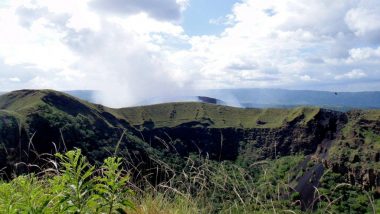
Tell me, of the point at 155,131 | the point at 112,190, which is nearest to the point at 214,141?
the point at 155,131

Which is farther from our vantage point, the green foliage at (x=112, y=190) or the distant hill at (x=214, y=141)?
the distant hill at (x=214, y=141)

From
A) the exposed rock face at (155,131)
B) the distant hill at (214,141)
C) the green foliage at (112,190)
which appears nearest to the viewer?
the green foliage at (112,190)

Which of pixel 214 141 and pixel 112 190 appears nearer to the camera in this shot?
pixel 112 190

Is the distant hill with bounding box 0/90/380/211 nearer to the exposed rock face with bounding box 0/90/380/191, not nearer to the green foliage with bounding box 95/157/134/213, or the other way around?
the exposed rock face with bounding box 0/90/380/191

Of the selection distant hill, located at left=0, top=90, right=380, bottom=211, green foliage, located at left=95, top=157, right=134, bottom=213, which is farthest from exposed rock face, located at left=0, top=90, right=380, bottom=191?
green foliage, located at left=95, top=157, right=134, bottom=213

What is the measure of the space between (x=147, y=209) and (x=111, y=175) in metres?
1.73

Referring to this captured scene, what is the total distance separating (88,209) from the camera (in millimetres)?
3668

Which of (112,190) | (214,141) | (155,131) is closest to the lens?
(112,190)

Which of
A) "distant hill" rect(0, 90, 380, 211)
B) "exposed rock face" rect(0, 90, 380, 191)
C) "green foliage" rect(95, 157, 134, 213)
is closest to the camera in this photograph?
"green foliage" rect(95, 157, 134, 213)

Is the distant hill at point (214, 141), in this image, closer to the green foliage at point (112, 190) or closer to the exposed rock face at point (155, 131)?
the exposed rock face at point (155, 131)

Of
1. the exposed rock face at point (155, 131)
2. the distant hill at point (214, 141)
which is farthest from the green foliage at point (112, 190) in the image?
the exposed rock face at point (155, 131)

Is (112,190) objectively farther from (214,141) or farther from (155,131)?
(214,141)

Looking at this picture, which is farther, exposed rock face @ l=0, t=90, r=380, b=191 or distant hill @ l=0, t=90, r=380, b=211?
exposed rock face @ l=0, t=90, r=380, b=191

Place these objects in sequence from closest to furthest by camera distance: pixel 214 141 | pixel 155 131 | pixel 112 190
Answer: pixel 112 190 → pixel 155 131 → pixel 214 141
